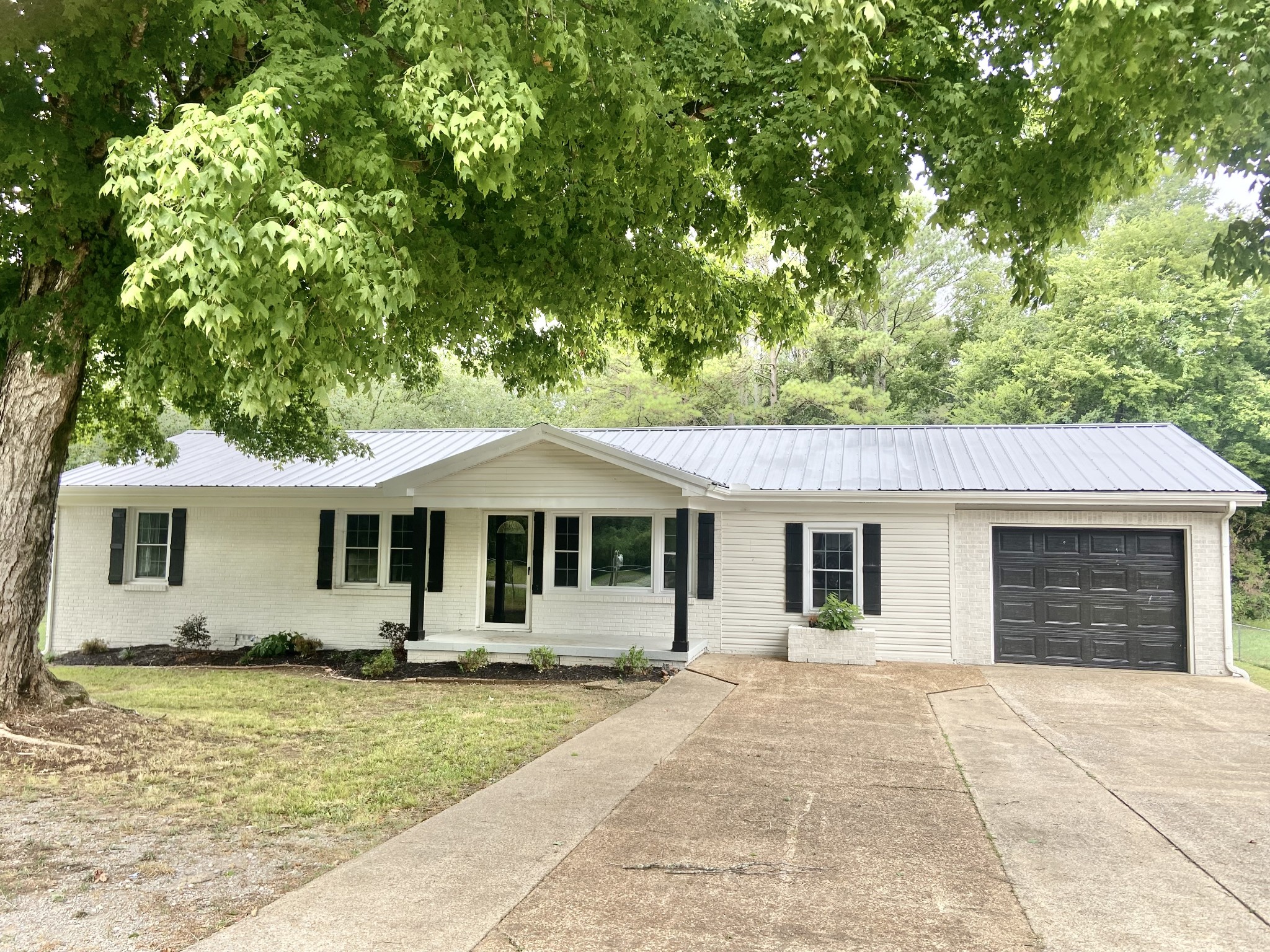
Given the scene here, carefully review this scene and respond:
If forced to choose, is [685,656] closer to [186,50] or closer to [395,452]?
[395,452]

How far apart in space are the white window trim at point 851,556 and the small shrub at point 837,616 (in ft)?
1.42

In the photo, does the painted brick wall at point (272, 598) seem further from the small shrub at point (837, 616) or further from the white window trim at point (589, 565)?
the small shrub at point (837, 616)

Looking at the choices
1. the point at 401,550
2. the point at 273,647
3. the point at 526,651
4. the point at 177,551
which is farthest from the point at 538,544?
the point at 177,551

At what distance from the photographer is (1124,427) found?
1476 centimetres

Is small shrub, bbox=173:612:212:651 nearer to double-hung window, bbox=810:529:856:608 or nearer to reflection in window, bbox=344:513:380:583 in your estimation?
reflection in window, bbox=344:513:380:583

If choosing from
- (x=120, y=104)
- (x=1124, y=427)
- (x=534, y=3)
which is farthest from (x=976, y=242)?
(x=1124, y=427)

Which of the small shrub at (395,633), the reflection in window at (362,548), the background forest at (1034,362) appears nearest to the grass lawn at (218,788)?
the small shrub at (395,633)

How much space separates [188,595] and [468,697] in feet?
26.3

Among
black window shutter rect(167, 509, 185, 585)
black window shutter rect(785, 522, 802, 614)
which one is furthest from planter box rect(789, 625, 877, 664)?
black window shutter rect(167, 509, 185, 585)

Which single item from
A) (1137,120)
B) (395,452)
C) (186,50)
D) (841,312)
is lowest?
(395,452)

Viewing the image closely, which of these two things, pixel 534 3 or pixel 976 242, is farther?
pixel 976 242

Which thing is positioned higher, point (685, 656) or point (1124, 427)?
point (1124, 427)

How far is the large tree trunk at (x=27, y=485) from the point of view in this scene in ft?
24.3

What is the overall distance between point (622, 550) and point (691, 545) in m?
1.13
